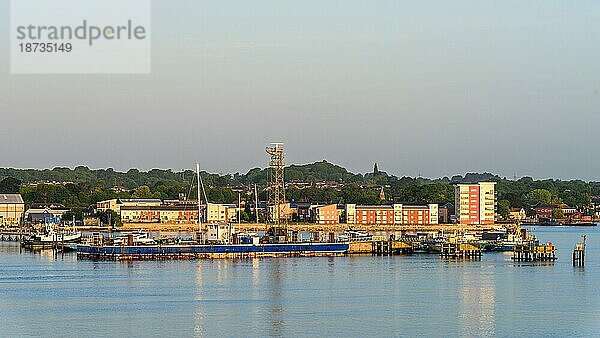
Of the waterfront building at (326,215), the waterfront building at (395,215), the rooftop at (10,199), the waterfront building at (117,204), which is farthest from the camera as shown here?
the waterfront building at (117,204)

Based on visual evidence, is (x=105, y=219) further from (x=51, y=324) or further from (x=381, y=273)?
(x=51, y=324)

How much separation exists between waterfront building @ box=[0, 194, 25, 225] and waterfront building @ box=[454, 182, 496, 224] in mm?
38165

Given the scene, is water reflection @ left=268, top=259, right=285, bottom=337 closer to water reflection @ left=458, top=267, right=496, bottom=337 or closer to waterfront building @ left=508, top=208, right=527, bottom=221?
water reflection @ left=458, top=267, right=496, bottom=337

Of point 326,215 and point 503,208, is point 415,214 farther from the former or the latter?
point 503,208

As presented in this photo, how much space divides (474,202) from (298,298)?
230 feet

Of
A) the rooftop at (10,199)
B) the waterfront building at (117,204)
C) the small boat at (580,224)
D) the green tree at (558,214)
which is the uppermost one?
the rooftop at (10,199)

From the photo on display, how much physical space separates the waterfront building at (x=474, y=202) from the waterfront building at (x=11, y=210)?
125 ft

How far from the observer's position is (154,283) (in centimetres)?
4238

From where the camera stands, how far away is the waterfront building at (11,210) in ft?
340

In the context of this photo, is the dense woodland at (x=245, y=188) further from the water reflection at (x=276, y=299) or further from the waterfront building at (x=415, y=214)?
the water reflection at (x=276, y=299)

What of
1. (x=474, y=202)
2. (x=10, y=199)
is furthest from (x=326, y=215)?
(x=10, y=199)

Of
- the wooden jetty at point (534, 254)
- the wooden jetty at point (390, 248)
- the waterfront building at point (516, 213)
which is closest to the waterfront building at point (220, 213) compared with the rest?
the waterfront building at point (516, 213)

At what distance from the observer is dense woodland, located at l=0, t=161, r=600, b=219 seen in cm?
12762

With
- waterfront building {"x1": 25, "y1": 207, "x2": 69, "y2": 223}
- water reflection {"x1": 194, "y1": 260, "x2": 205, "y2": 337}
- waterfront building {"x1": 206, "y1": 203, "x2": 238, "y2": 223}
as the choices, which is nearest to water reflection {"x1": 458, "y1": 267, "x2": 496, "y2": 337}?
water reflection {"x1": 194, "y1": 260, "x2": 205, "y2": 337}
